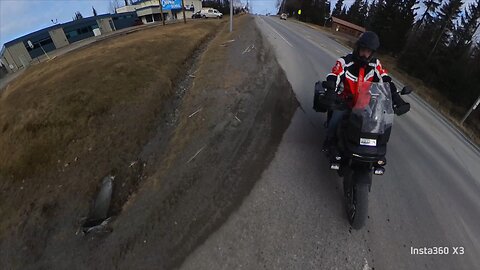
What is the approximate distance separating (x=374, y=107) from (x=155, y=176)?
16.1 ft

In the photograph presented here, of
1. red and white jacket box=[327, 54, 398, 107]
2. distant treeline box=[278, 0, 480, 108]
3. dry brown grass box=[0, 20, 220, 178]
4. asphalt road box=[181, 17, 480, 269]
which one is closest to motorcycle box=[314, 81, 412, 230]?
red and white jacket box=[327, 54, 398, 107]

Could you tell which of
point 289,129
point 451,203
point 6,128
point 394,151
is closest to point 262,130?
point 289,129

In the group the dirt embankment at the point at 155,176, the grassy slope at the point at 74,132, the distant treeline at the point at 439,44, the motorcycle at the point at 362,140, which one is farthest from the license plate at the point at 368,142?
the distant treeline at the point at 439,44

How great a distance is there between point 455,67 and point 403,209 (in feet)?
118

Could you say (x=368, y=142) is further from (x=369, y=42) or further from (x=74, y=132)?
(x=74, y=132)

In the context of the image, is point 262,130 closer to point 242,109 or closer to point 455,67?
point 242,109

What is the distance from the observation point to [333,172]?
251 inches

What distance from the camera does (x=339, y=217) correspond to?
17.3 feet

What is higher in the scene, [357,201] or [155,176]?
[357,201]

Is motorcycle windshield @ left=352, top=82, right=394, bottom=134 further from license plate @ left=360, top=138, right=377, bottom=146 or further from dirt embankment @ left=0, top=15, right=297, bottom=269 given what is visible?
dirt embankment @ left=0, top=15, right=297, bottom=269

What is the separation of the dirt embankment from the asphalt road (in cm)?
45

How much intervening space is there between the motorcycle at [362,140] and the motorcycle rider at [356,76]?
88mm

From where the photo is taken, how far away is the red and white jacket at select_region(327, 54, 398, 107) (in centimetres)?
526

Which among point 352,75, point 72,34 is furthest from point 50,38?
point 352,75
